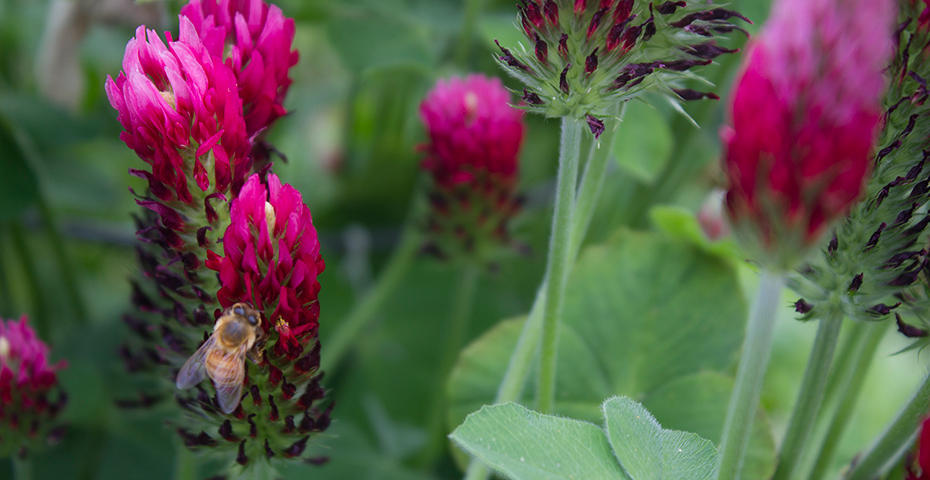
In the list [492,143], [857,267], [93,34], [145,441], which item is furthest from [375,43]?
[857,267]

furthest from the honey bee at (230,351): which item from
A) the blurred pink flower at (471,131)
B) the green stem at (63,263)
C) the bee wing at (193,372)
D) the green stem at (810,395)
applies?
the green stem at (63,263)

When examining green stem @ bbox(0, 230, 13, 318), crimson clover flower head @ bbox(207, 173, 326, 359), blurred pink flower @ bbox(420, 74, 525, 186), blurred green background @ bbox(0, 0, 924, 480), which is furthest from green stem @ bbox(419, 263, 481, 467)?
green stem @ bbox(0, 230, 13, 318)

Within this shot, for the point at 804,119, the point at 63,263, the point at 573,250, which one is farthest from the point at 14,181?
the point at 804,119

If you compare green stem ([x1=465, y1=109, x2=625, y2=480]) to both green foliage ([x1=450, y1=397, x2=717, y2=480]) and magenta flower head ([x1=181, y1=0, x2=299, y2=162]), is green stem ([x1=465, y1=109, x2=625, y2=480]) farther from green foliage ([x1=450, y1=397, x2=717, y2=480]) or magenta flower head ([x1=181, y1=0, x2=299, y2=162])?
magenta flower head ([x1=181, y1=0, x2=299, y2=162])

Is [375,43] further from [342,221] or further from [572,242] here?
[572,242]

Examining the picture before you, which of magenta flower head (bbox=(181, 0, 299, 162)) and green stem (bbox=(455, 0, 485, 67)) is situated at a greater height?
green stem (bbox=(455, 0, 485, 67))
